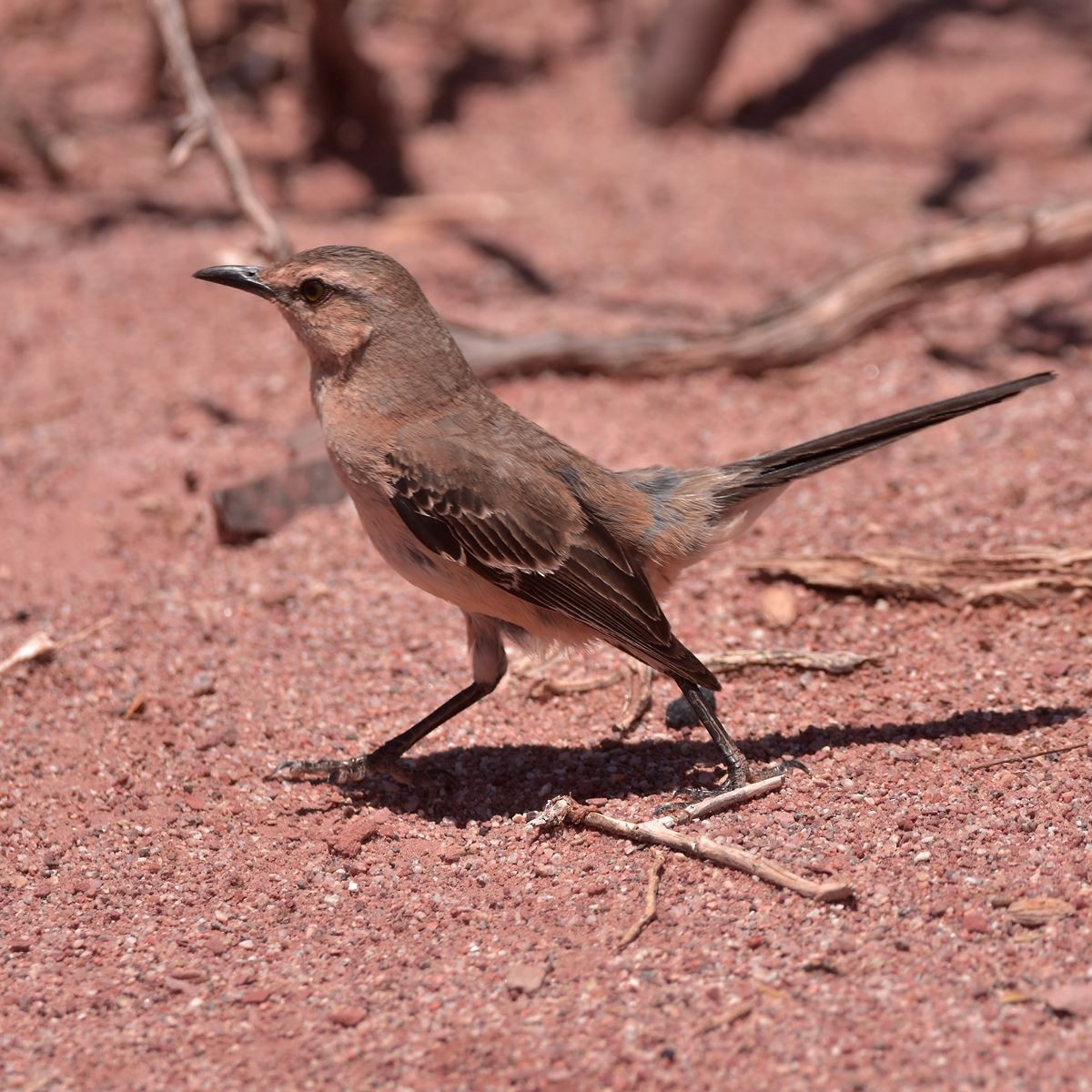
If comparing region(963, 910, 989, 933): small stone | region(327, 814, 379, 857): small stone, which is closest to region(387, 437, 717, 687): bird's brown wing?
region(327, 814, 379, 857): small stone

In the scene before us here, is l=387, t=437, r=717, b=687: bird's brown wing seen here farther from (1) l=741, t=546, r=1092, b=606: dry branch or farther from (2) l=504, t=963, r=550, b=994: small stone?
(1) l=741, t=546, r=1092, b=606: dry branch

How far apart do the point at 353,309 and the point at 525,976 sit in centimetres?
233

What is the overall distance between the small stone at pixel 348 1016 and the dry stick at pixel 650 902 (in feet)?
2.43

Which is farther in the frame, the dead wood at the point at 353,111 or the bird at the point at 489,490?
the dead wood at the point at 353,111

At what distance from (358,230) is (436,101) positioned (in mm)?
2348

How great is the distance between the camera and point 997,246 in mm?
7508

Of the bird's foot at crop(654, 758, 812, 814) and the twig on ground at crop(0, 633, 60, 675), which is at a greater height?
the twig on ground at crop(0, 633, 60, 675)

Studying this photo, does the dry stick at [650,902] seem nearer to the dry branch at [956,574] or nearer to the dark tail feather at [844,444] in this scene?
the dark tail feather at [844,444]

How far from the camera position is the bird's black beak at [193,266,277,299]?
185 inches

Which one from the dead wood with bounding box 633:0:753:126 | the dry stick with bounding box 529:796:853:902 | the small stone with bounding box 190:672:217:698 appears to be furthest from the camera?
the dead wood with bounding box 633:0:753:126

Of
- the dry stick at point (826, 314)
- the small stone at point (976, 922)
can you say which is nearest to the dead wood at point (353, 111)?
the dry stick at point (826, 314)

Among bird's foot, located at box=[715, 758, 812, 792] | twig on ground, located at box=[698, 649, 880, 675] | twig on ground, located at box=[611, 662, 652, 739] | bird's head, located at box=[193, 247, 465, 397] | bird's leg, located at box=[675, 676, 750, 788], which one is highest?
bird's head, located at box=[193, 247, 465, 397]

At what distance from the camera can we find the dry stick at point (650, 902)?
3781 mm

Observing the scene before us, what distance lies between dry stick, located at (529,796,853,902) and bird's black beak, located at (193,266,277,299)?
208 centimetres
